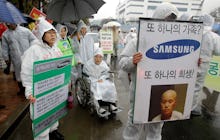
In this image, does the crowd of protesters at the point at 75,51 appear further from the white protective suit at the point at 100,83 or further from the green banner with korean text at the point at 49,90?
the white protective suit at the point at 100,83

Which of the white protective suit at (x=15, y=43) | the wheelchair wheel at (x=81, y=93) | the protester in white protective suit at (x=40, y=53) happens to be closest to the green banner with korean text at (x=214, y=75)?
the wheelchair wheel at (x=81, y=93)

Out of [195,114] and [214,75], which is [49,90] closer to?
[195,114]

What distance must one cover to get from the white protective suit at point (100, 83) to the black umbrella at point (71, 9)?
84cm

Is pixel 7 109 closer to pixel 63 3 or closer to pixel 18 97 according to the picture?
pixel 18 97

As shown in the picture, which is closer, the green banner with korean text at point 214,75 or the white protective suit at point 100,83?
the white protective suit at point 100,83

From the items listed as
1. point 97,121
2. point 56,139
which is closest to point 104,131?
point 97,121

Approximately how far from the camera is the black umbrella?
4.86 metres

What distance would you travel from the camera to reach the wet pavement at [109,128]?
4164mm

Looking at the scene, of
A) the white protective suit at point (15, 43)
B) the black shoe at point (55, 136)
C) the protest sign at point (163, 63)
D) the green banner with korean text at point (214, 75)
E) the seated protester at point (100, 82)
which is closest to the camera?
the protest sign at point (163, 63)

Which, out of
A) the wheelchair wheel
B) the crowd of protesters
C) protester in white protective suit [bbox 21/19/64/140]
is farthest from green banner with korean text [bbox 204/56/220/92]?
protester in white protective suit [bbox 21/19/64/140]

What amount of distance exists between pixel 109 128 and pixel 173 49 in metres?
2.34

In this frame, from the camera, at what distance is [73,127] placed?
15.0 ft

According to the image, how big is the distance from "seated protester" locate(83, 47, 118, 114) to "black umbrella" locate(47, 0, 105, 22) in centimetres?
83

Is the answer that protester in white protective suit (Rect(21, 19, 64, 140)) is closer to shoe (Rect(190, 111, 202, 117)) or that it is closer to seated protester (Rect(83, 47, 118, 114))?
seated protester (Rect(83, 47, 118, 114))
